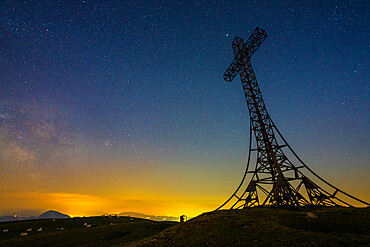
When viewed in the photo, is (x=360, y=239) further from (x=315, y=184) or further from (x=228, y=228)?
(x=315, y=184)

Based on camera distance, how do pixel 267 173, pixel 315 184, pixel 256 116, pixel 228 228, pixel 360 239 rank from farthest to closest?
pixel 256 116 < pixel 267 173 < pixel 315 184 < pixel 228 228 < pixel 360 239

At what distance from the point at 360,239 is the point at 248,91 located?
2341 centimetres

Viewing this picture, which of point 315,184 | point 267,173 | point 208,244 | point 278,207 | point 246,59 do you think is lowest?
point 208,244

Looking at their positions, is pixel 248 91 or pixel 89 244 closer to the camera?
pixel 89 244

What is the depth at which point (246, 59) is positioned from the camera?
32.0 metres

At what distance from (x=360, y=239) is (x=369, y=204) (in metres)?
14.2

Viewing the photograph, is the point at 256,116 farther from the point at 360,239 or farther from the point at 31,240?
the point at 31,240

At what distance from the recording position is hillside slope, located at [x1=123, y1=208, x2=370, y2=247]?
1133 centimetres

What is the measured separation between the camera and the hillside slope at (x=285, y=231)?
37.2 feet

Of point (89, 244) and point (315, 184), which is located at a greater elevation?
point (315, 184)

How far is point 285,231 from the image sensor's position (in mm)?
13047

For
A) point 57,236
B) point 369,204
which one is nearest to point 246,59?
point 369,204

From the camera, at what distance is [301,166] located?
993 inches

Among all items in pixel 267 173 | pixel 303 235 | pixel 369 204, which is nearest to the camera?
pixel 303 235
